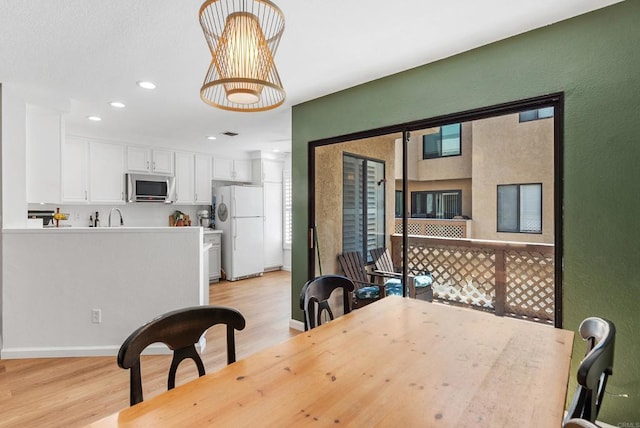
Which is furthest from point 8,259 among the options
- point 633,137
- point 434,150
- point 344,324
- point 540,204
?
point 633,137

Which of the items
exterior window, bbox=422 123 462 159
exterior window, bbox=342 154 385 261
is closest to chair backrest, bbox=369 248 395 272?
exterior window, bbox=342 154 385 261

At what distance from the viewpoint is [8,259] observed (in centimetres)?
299

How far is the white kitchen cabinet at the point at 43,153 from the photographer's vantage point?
3359mm

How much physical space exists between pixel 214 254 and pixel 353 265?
3307mm

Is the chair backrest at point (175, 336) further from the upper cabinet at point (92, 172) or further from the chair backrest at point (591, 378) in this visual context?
the upper cabinet at point (92, 172)

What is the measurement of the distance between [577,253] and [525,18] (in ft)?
4.76

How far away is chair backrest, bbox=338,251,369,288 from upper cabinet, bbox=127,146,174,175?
3642 mm

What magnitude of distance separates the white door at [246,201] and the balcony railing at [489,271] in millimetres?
3692

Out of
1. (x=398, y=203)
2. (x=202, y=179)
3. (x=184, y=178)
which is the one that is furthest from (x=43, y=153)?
(x=398, y=203)

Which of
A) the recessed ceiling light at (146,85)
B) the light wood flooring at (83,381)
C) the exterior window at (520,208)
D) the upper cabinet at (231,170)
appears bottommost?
the light wood flooring at (83,381)

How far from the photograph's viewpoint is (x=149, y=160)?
18.2 ft

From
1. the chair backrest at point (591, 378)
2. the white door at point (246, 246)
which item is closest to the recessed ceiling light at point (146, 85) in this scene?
the white door at point (246, 246)

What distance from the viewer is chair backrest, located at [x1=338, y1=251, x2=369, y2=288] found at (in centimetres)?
374

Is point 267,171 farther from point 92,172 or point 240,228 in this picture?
point 92,172
